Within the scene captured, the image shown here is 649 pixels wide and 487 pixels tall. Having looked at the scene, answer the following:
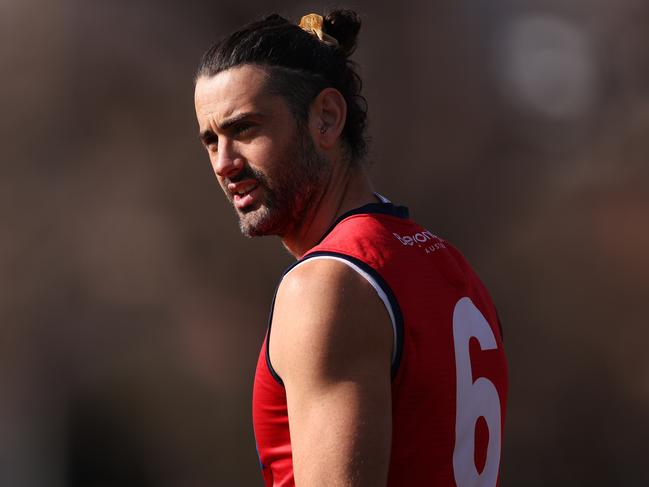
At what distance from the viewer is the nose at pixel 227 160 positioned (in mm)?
1325

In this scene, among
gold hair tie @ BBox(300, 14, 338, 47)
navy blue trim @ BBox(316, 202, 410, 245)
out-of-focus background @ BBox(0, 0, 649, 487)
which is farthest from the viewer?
out-of-focus background @ BBox(0, 0, 649, 487)

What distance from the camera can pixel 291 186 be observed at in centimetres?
133

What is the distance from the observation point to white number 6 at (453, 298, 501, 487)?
114 cm

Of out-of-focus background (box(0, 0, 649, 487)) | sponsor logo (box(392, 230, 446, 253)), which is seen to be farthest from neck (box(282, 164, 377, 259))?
out-of-focus background (box(0, 0, 649, 487))

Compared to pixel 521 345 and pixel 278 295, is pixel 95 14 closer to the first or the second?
pixel 521 345

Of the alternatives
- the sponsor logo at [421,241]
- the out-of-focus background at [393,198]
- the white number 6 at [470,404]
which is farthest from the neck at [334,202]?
the out-of-focus background at [393,198]

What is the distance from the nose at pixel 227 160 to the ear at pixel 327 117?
128mm

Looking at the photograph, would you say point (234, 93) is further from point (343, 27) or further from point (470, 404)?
point (470, 404)

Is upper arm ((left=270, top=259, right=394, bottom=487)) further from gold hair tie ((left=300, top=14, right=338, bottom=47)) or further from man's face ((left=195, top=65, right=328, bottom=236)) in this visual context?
gold hair tie ((left=300, top=14, right=338, bottom=47))

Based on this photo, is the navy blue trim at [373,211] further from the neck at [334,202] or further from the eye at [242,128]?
the eye at [242,128]

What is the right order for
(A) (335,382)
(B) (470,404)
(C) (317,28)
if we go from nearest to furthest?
(A) (335,382) < (B) (470,404) < (C) (317,28)

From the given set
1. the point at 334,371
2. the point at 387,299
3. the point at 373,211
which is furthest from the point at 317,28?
the point at 334,371

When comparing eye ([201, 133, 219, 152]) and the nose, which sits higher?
eye ([201, 133, 219, 152])

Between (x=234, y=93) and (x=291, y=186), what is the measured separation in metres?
0.17
